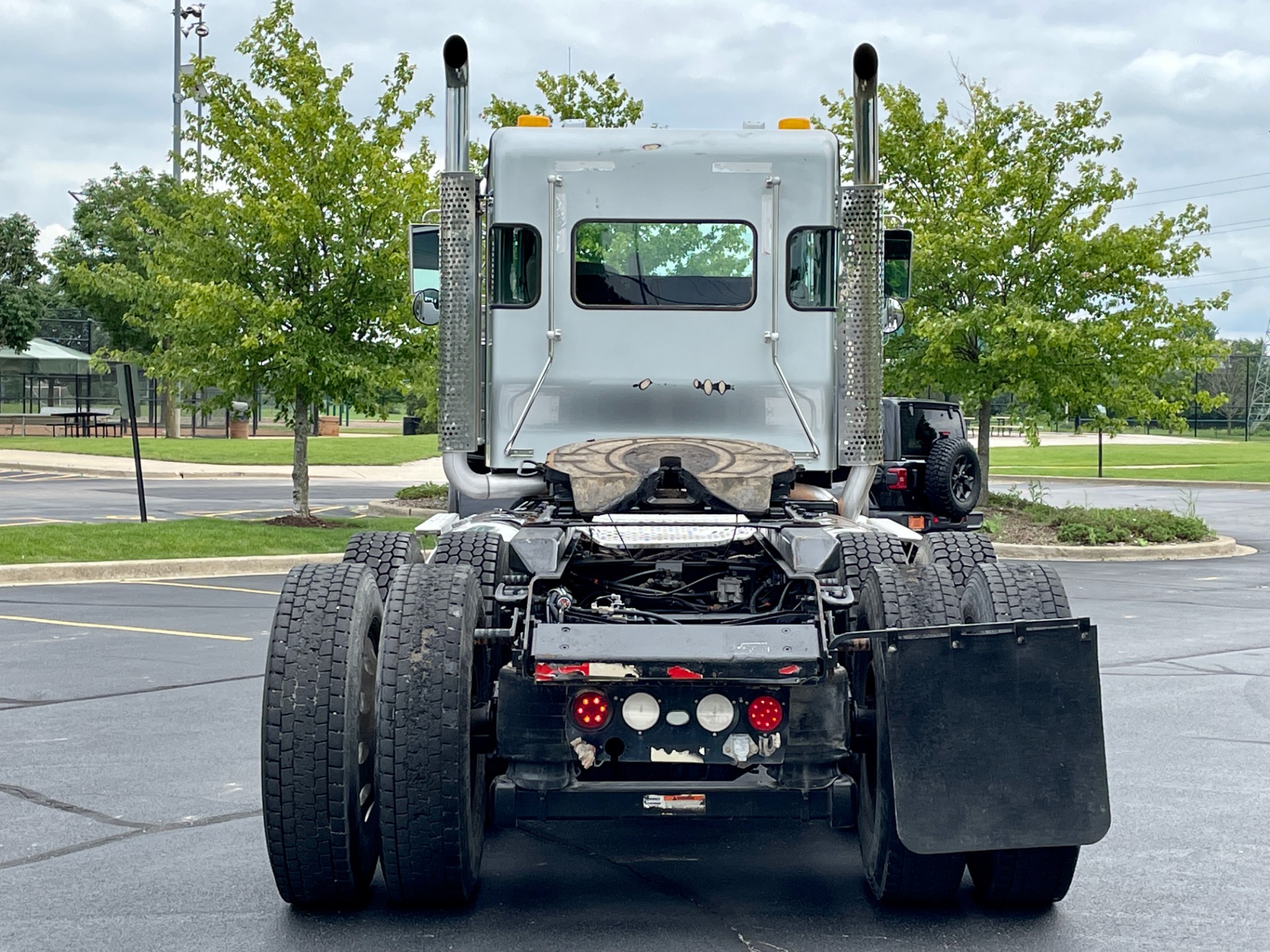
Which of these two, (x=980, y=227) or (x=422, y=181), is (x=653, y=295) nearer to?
(x=422, y=181)

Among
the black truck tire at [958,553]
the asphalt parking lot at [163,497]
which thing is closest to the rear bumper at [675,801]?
the black truck tire at [958,553]

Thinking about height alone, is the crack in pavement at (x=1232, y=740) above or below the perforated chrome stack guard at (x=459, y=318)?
below

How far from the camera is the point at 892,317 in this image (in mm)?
7988

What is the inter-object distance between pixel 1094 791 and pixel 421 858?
6.90ft

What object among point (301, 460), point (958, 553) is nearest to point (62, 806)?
point (958, 553)

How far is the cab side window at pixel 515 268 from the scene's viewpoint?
7.54m

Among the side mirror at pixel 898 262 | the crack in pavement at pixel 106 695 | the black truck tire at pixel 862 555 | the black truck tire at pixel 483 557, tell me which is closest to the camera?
the black truck tire at pixel 862 555

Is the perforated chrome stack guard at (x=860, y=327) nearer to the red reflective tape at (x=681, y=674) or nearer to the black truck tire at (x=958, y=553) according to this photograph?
the black truck tire at (x=958, y=553)

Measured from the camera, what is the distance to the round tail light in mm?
4715

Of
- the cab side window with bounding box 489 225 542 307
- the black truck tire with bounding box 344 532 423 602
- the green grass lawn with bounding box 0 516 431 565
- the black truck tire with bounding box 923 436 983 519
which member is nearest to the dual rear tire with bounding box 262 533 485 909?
the black truck tire with bounding box 344 532 423 602

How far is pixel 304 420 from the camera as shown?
64.8 ft

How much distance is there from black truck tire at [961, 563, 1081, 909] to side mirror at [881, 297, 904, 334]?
9.88 ft

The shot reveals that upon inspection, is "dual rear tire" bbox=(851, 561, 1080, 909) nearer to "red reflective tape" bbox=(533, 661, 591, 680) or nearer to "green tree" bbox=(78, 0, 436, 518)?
A: "red reflective tape" bbox=(533, 661, 591, 680)

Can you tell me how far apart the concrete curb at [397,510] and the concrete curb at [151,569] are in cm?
525
